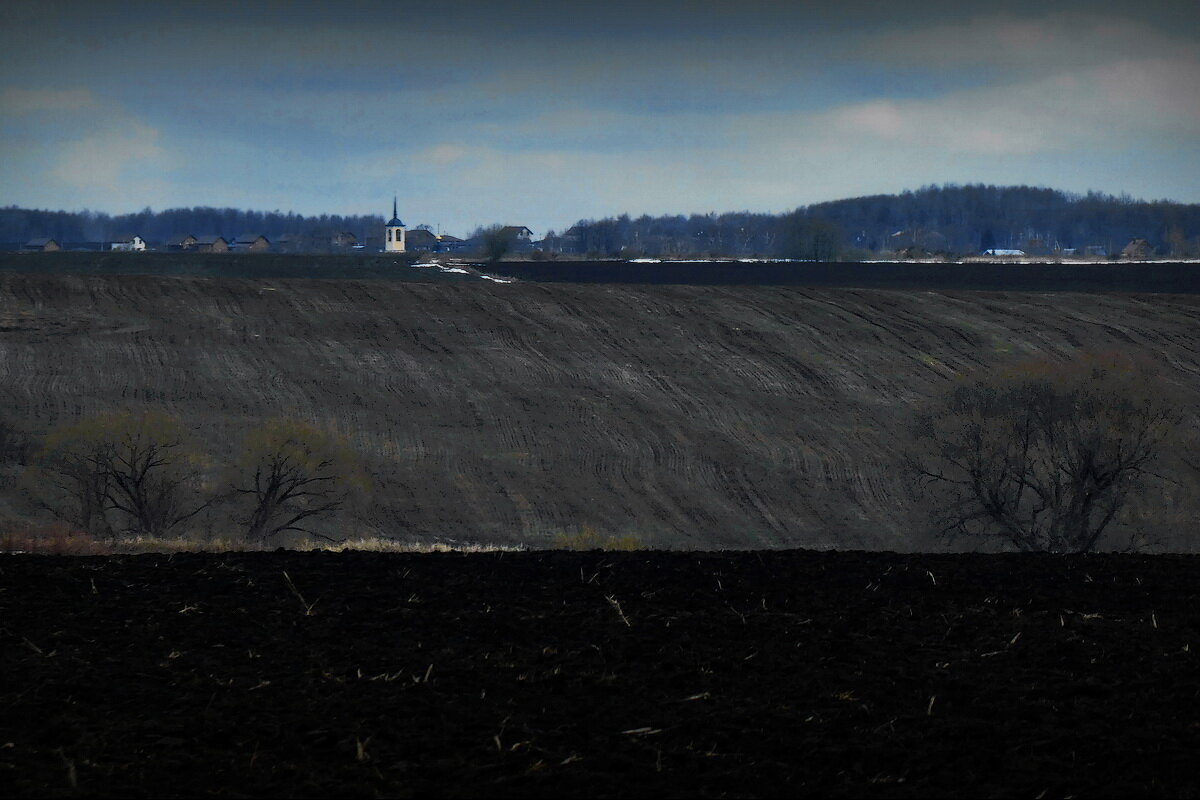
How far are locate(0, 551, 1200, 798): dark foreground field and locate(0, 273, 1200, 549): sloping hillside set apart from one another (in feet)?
67.9

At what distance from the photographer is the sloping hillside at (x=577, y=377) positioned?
37031mm

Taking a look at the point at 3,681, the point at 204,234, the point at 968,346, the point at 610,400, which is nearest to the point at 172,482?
the point at 610,400

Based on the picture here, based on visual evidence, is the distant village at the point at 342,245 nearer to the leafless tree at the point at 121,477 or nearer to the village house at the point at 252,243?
the village house at the point at 252,243

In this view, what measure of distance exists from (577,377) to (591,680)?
38.7 metres

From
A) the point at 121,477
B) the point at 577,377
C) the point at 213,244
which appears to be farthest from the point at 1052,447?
the point at 213,244

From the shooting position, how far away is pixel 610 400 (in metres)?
45.6

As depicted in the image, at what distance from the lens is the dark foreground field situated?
760 cm

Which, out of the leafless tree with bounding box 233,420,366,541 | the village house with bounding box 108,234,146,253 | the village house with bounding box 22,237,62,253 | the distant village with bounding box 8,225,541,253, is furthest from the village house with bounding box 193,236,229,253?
the leafless tree with bounding box 233,420,366,541

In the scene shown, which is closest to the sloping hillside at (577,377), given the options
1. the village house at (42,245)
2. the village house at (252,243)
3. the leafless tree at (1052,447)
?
the leafless tree at (1052,447)

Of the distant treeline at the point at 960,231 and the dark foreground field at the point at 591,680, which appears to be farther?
the distant treeline at the point at 960,231

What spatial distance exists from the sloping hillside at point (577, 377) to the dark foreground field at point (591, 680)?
20685mm

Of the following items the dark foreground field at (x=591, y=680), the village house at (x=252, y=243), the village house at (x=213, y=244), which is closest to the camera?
the dark foreground field at (x=591, y=680)

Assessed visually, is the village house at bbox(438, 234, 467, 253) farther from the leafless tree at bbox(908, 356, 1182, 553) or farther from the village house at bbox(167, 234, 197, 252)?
the leafless tree at bbox(908, 356, 1182, 553)

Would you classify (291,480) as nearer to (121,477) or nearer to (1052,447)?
(121,477)
